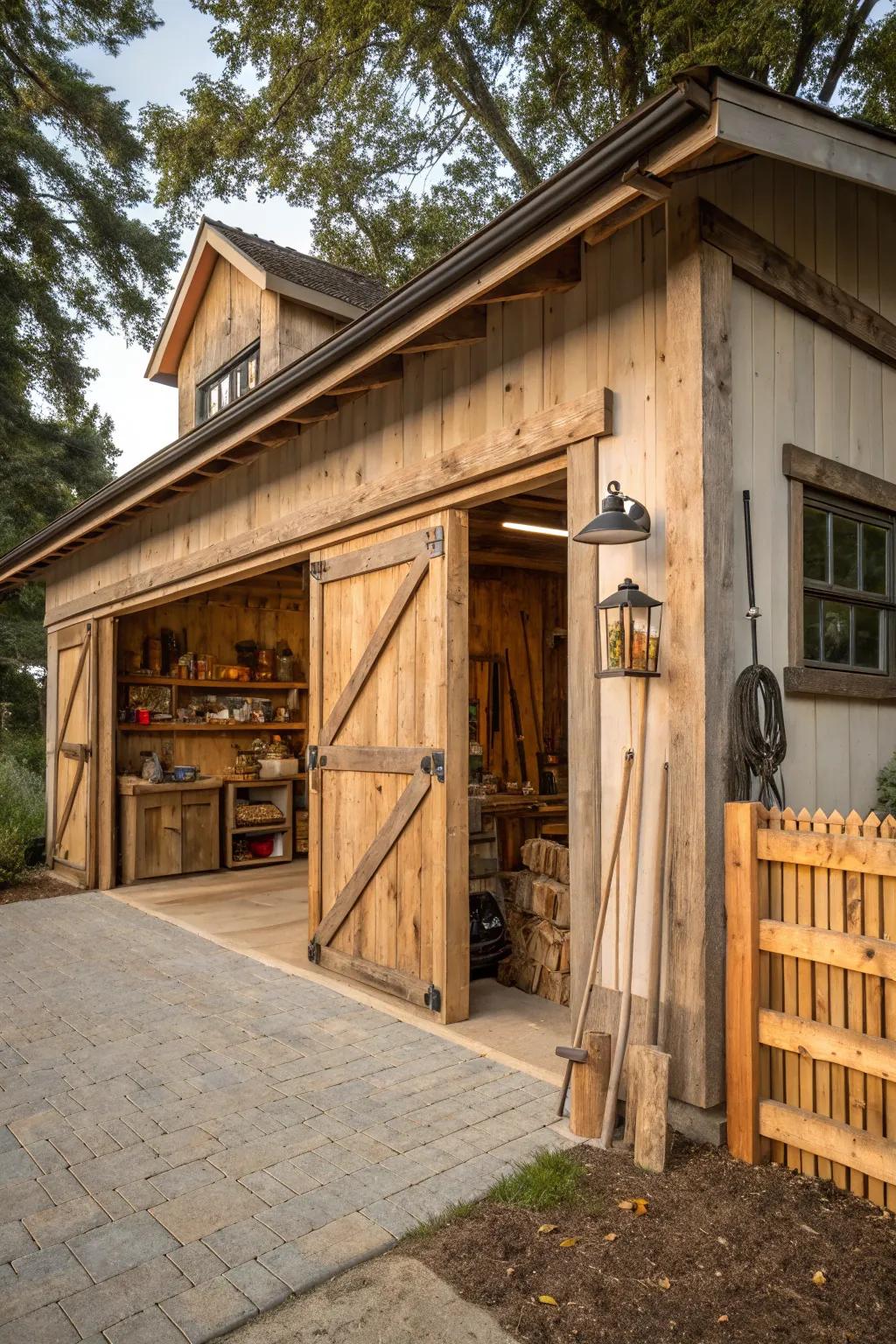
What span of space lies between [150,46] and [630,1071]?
15700 millimetres

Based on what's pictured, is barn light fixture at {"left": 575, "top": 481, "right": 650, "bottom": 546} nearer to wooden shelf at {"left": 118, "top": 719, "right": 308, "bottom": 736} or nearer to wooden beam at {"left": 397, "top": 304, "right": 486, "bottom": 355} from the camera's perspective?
wooden beam at {"left": 397, "top": 304, "right": 486, "bottom": 355}

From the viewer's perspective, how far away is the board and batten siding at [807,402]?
3389 mm

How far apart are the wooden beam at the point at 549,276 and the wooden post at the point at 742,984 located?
2.20 metres

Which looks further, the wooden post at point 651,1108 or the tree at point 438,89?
the tree at point 438,89

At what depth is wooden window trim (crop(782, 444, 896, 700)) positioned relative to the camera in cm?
353

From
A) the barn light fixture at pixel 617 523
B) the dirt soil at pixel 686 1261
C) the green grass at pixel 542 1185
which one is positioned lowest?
the dirt soil at pixel 686 1261

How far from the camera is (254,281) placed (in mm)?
8672

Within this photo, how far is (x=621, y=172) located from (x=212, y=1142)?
3.57 meters

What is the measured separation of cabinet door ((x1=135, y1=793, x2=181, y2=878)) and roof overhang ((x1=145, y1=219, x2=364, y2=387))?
16.4ft

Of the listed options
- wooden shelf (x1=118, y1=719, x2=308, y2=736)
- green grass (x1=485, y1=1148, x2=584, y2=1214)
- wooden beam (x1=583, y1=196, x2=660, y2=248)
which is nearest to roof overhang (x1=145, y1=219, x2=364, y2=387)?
wooden shelf (x1=118, y1=719, x2=308, y2=736)

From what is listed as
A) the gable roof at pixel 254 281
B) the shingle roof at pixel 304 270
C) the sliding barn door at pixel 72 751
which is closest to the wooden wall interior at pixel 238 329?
the gable roof at pixel 254 281

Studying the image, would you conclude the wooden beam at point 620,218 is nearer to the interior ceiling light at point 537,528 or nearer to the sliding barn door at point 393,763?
the sliding barn door at point 393,763

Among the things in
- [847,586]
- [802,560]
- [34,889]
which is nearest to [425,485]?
[802,560]

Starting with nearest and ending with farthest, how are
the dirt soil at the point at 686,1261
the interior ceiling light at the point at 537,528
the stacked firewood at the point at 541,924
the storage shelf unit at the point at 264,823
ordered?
the dirt soil at the point at 686,1261
the stacked firewood at the point at 541,924
the interior ceiling light at the point at 537,528
the storage shelf unit at the point at 264,823
